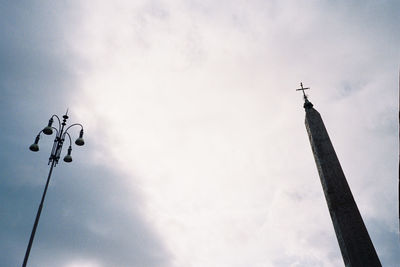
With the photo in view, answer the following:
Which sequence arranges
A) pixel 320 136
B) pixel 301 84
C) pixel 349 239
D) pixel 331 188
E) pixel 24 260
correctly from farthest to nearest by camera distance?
pixel 301 84
pixel 320 136
pixel 331 188
pixel 349 239
pixel 24 260

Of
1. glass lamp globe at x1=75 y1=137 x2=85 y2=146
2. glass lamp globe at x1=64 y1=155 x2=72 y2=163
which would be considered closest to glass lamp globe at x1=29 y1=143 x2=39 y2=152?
glass lamp globe at x1=64 y1=155 x2=72 y2=163

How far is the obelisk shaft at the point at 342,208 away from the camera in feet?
36.1

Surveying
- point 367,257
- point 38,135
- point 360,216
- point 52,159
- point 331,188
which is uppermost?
point 38,135

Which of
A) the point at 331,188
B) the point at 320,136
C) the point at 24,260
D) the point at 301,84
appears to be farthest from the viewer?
the point at 301,84

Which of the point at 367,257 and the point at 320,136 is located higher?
the point at 320,136

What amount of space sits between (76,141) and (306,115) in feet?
36.5

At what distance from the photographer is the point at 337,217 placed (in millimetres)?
11766

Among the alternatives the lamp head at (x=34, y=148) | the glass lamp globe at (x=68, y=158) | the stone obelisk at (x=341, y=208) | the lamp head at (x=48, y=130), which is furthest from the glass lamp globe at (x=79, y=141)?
the stone obelisk at (x=341, y=208)

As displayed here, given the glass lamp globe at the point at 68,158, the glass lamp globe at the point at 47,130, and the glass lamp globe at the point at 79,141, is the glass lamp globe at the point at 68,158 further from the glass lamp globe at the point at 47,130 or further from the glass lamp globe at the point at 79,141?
the glass lamp globe at the point at 47,130

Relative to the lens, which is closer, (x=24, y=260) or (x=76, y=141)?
(x=24, y=260)

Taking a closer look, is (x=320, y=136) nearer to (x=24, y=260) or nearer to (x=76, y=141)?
(x=76, y=141)

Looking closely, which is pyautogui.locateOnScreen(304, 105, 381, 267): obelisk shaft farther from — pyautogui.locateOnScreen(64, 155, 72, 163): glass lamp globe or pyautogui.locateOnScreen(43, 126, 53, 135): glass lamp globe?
pyautogui.locateOnScreen(43, 126, 53, 135): glass lamp globe

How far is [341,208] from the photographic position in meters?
11.9

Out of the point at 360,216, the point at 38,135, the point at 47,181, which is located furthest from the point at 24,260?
the point at 360,216
